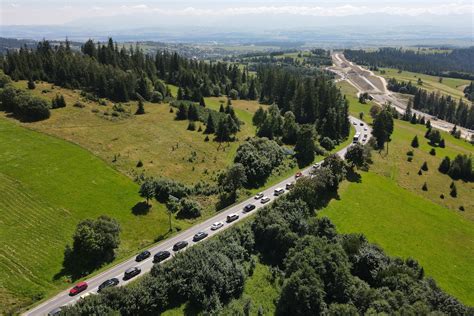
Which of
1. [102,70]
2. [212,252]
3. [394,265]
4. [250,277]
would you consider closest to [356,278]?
[394,265]

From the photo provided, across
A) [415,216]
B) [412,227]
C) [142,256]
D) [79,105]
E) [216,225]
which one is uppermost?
[79,105]

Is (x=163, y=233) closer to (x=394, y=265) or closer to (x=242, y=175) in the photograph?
(x=242, y=175)

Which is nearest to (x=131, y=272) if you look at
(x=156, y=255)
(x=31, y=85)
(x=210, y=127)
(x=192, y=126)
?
(x=156, y=255)

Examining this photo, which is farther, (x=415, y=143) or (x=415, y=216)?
(x=415, y=143)

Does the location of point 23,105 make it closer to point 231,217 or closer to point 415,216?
point 231,217

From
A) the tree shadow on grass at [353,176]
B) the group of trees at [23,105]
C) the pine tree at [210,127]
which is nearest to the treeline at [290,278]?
the tree shadow on grass at [353,176]

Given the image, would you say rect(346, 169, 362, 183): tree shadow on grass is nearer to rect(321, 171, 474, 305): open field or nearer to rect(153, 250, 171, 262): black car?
rect(321, 171, 474, 305): open field
